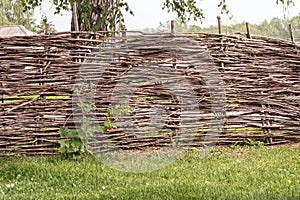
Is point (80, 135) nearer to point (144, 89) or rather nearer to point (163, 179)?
point (144, 89)

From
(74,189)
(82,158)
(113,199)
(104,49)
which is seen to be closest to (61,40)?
(104,49)

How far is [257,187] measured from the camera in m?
3.54

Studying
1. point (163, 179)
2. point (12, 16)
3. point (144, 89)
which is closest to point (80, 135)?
point (144, 89)

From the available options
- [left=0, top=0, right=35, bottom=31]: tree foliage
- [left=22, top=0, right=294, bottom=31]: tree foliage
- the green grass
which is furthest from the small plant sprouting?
[left=0, top=0, right=35, bottom=31]: tree foliage

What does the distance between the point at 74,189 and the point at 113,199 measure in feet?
1.71

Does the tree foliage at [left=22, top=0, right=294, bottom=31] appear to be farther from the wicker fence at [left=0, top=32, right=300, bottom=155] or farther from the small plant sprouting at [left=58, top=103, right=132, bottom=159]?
the small plant sprouting at [left=58, top=103, right=132, bottom=159]

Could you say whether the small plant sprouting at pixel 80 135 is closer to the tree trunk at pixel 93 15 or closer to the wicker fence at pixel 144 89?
the wicker fence at pixel 144 89

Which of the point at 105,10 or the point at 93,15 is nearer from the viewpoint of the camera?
the point at 105,10

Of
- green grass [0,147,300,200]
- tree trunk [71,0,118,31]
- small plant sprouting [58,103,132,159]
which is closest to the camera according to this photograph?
green grass [0,147,300,200]

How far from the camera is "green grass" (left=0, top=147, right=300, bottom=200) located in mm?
3361

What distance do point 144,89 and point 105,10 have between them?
120cm

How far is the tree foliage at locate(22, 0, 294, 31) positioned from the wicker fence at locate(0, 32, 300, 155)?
0.33 m

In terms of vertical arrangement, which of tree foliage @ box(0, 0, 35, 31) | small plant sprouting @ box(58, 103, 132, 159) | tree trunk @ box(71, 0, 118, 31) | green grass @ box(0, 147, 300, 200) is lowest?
green grass @ box(0, 147, 300, 200)

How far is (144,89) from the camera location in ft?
17.9
